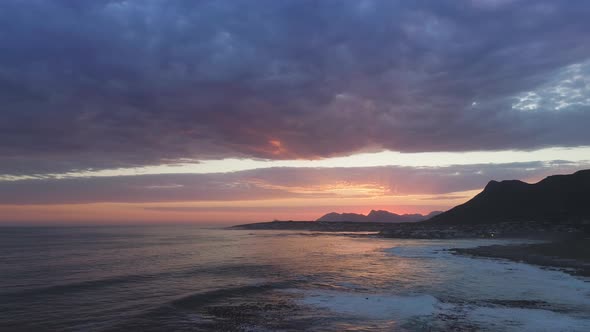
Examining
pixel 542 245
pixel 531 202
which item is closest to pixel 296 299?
pixel 542 245

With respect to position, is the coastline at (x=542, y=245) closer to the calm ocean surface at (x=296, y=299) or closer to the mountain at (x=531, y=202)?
the calm ocean surface at (x=296, y=299)

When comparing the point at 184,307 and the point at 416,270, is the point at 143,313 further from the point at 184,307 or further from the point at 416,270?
the point at 416,270

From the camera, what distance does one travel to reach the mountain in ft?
479

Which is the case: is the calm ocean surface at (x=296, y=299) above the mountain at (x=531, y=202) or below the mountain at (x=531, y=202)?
below

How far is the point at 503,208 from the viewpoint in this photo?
174 metres

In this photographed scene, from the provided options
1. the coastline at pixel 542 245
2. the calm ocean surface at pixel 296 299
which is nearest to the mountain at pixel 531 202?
the coastline at pixel 542 245

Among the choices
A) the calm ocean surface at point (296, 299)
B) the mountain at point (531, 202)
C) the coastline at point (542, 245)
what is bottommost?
the coastline at point (542, 245)

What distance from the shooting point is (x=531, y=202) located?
16675 cm

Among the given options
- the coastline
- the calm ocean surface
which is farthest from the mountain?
the calm ocean surface

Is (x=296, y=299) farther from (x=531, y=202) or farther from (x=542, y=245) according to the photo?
(x=531, y=202)

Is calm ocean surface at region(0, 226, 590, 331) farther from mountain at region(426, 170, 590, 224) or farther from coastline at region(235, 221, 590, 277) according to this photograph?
mountain at region(426, 170, 590, 224)

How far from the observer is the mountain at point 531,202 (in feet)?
479

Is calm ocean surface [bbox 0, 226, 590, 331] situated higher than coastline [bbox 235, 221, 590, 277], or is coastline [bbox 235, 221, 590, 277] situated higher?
calm ocean surface [bbox 0, 226, 590, 331]

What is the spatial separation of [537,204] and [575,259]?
136 meters
